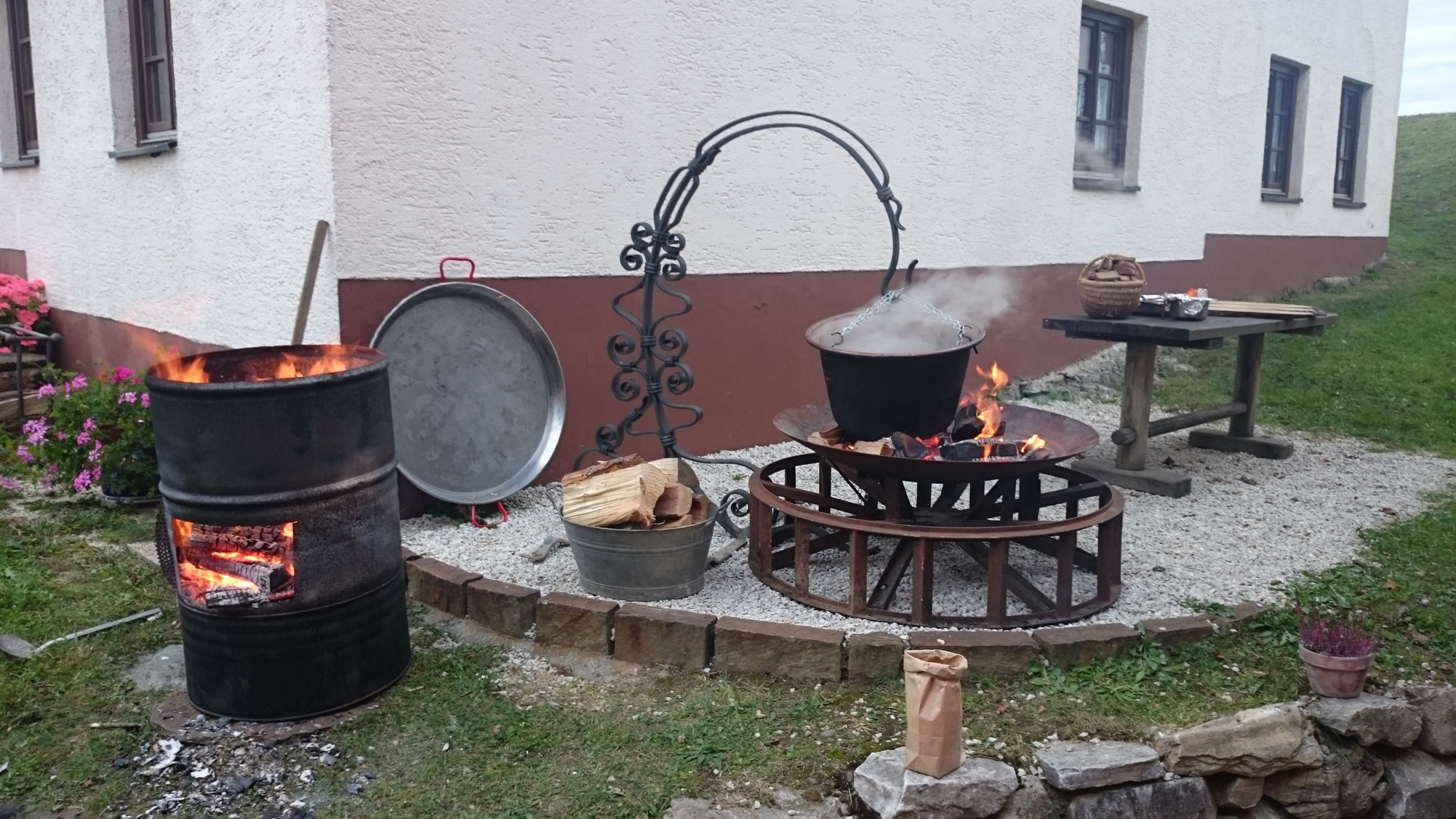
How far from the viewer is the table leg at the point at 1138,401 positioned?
19.9 feet

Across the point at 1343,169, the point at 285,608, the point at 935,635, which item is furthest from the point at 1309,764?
the point at 1343,169

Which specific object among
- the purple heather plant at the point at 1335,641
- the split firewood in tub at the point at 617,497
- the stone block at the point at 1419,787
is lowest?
the stone block at the point at 1419,787

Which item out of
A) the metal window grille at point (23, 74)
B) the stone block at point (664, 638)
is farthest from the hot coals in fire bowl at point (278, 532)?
the metal window grille at point (23, 74)

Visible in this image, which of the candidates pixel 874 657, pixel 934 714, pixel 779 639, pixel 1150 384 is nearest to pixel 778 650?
pixel 779 639

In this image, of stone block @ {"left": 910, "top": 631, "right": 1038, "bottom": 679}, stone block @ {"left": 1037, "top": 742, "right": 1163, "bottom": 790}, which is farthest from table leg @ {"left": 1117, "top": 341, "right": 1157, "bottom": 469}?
stone block @ {"left": 1037, "top": 742, "right": 1163, "bottom": 790}

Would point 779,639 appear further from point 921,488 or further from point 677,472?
point 921,488

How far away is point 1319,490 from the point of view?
5887 mm

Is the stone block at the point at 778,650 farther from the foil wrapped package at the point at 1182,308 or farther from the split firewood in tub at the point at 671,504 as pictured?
the foil wrapped package at the point at 1182,308

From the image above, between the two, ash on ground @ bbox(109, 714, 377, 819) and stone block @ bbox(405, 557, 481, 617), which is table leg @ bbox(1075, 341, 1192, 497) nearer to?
stone block @ bbox(405, 557, 481, 617)

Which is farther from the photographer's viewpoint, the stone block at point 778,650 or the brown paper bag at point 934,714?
the stone block at point 778,650

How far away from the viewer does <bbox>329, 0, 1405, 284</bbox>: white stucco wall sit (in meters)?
4.81

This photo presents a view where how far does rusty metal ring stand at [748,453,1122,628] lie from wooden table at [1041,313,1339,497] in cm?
153

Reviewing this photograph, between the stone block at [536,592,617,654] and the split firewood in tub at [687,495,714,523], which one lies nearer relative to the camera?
the stone block at [536,592,617,654]

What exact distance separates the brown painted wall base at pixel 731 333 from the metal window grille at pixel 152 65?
2.57 metres
